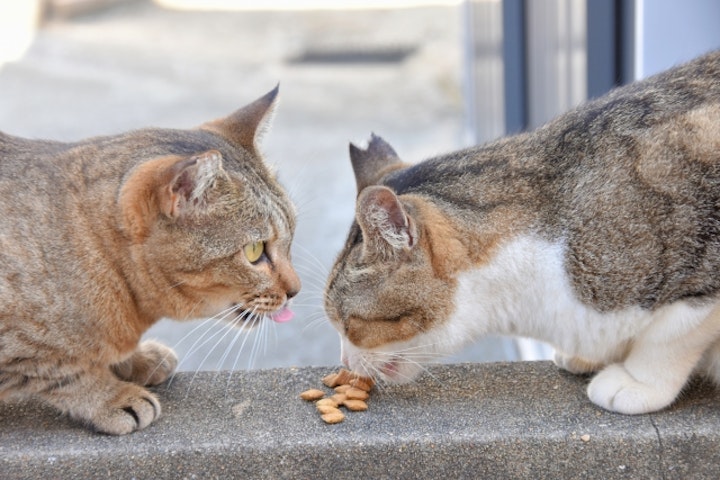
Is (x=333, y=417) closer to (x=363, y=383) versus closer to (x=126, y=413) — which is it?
(x=363, y=383)

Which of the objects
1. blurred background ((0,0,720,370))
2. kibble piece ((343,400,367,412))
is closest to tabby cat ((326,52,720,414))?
kibble piece ((343,400,367,412))

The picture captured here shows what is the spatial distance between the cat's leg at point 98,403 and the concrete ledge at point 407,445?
0.12ft

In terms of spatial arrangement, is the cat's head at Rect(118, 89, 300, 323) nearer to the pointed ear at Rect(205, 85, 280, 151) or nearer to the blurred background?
the pointed ear at Rect(205, 85, 280, 151)

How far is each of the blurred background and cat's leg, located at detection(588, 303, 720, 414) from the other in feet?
3.34

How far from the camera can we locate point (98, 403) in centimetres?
296

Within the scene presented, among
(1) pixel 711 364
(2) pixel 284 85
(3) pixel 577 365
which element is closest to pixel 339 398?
(3) pixel 577 365

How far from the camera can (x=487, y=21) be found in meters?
7.52

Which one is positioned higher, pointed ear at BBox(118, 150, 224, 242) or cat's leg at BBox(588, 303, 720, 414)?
pointed ear at BBox(118, 150, 224, 242)

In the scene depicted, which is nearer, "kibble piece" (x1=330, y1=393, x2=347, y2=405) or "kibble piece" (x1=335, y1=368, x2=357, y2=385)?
"kibble piece" (x1=330, y1=393, x2=347, y2=405)

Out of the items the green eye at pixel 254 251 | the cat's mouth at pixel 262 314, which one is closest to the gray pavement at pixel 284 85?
the cat's mouth at pixel 262 314

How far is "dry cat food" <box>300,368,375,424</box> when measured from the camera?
2959 mm

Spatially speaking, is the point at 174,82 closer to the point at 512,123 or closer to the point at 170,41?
the point at 170,41

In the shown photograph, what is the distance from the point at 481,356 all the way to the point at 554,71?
1901 millimetres

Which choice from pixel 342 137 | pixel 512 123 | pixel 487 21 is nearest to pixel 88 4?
pixel 342 137
